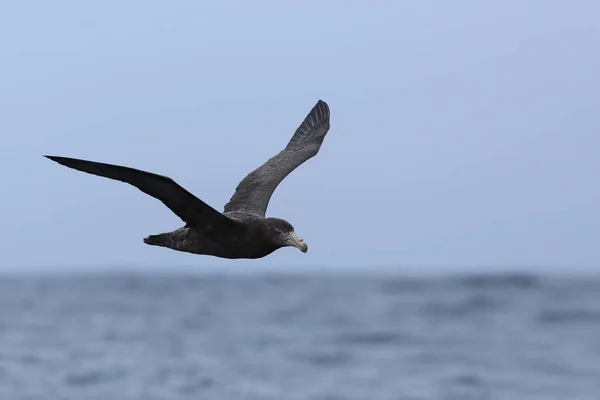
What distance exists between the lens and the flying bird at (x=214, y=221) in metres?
11.6

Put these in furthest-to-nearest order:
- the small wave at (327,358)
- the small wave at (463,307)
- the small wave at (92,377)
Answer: the small wave at (463,307) → the small wave at (327,358) → the small wave at (92,377)

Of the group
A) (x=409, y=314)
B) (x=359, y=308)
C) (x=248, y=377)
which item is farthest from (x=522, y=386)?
(x=359, y=308)

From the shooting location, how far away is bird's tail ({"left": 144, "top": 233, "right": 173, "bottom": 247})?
13641mm

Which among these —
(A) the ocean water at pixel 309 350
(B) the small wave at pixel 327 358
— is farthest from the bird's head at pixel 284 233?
(B) the small wave at pixel 327 358

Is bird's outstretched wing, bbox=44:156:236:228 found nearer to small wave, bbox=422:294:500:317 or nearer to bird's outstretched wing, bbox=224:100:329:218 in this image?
bird's outstretched wing, bbox=224:100:329:218

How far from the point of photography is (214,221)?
1288 cm

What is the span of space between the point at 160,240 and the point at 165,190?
178 cm

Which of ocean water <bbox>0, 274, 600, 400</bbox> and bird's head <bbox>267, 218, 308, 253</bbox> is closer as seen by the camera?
bird's head <bbox>267, 218, 308, 253</bbox>

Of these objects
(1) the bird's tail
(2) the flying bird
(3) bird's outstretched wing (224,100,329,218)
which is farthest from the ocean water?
(1) the bird's tail

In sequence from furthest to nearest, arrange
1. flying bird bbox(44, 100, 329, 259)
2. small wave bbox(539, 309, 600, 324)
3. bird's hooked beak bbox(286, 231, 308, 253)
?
small wave bbox(539, 309, 600, 324), bird's hooked beak bbox(286, 231, 308, 253), flying bird bbox(44, 100, 329, 259)

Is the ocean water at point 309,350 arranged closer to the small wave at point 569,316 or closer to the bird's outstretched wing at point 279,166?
the small wave at point 569,316

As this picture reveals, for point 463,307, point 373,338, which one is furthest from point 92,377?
point 463,307

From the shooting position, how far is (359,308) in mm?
61219

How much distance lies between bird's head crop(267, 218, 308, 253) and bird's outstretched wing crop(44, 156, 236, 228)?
0.47 m
